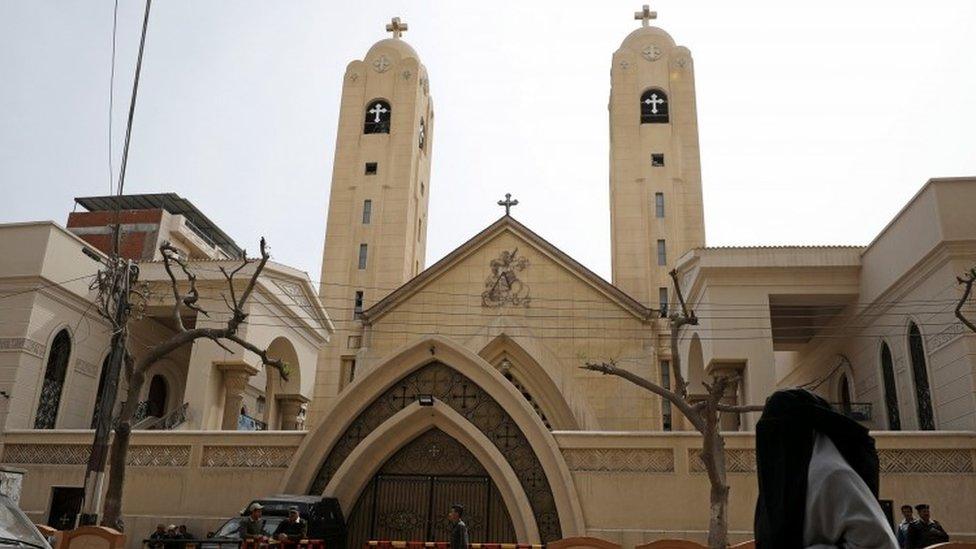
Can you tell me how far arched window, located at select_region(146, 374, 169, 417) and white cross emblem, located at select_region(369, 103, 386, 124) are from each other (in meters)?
17.5

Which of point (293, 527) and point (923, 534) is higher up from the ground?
point (923, 534)

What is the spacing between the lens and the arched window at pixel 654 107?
37.9 m

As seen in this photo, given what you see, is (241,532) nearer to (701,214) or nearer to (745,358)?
(745,358)

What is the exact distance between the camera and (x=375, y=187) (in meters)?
38.6

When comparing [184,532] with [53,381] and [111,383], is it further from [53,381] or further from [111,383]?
[53,381]

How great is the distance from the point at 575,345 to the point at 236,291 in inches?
429

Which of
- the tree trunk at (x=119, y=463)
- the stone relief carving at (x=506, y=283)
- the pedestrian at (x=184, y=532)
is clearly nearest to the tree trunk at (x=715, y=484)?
the pedestrian at (x=184, y=532)

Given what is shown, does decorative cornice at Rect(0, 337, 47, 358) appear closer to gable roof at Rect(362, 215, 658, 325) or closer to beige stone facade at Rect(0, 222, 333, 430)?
beige stone facade at Rect(0, 222, 333, 430)

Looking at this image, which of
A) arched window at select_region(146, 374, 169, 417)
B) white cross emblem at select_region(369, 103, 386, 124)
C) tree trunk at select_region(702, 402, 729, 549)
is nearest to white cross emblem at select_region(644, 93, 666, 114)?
white cross emblem at select_region(369, 103, 386, 124)

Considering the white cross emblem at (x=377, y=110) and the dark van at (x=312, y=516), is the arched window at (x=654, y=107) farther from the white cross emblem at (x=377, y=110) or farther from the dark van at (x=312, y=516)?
the dark van at (x=312, y=516)

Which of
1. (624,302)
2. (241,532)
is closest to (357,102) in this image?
(624,302)

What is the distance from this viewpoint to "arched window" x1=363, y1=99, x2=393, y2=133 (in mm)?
40281

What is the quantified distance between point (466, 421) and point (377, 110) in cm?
2738

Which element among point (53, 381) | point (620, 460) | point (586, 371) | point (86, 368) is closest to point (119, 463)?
point (620, 460)
